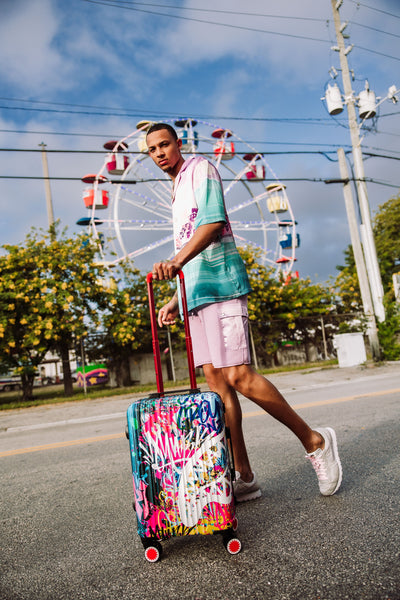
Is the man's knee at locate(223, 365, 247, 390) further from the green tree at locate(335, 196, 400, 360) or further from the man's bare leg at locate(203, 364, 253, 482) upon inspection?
the green tree at locate(335, 196, 400, 360)

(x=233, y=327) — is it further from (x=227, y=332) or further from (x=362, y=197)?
(x=362, y=197)

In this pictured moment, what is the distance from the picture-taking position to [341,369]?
1279 centimetres

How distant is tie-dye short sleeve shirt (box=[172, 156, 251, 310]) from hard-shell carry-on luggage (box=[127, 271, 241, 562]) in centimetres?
59

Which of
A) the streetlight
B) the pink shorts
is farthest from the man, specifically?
the streetlight

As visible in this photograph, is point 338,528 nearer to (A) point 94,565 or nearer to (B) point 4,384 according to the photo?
A: (A) point 94,565

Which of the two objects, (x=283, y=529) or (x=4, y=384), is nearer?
(x=283, y=529)

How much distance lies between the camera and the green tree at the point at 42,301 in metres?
12.9

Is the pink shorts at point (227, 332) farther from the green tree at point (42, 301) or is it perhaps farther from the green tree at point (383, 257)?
the green tree at point (383, 257)

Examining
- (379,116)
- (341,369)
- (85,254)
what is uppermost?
(379,116)

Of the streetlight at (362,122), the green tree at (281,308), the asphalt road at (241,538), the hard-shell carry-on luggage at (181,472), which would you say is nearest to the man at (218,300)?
the asphalt road at (241,538)

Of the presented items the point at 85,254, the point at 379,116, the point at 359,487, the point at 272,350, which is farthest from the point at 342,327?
the point at 359,487

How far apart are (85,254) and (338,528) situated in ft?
45.5

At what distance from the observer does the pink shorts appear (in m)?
1.97

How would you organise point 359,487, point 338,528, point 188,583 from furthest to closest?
point 359,487 < point 338,528 < point 188,583
